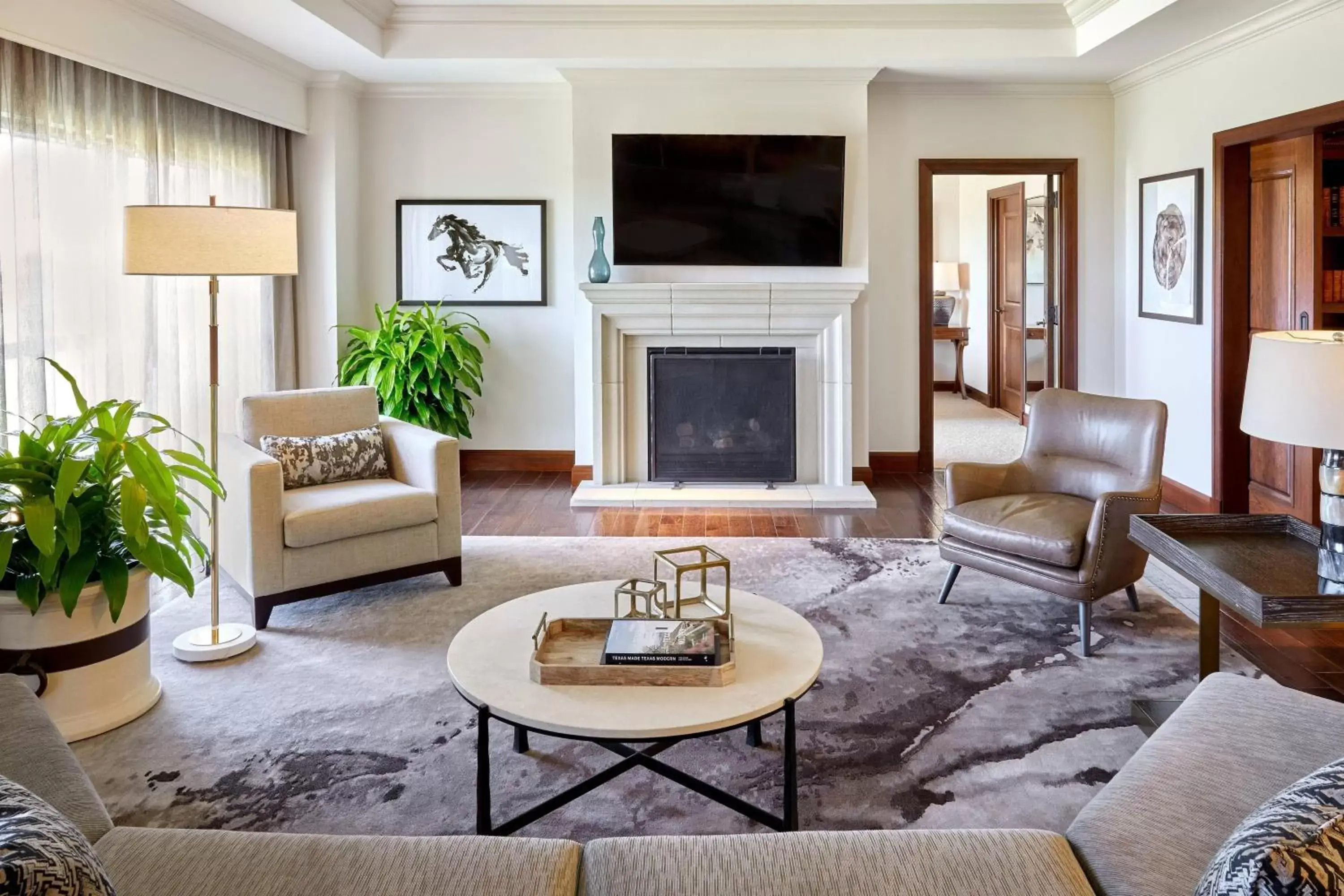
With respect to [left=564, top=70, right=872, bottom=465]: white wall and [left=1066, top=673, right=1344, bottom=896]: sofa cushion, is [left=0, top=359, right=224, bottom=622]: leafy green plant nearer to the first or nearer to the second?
[left=1066, top=673, right=1344, bottom=896]: sofa cushion

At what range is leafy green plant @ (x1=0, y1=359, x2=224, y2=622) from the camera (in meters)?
2.91

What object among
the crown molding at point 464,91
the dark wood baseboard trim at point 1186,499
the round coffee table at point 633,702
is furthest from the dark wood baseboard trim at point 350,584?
the dark wood baseboard trim at point 1186,499

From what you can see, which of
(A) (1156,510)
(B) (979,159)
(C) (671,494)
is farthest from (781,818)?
(B) (979,159)

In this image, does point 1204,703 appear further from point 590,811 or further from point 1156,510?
point 1156,510

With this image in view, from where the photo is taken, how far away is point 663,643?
8.16 feet

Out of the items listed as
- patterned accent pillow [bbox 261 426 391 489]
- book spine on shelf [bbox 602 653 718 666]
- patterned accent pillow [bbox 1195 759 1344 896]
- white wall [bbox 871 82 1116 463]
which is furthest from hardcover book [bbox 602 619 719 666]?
white wall [bbox 871 82 1116 463]

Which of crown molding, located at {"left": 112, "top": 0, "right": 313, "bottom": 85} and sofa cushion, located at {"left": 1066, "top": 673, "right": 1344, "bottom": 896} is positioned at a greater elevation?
crown molding, located at {"left": 112, "top": 0, "right": 313, "bottom": 85}

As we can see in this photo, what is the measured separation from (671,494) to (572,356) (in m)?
→ 1.31

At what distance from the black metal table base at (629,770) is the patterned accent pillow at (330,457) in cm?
218

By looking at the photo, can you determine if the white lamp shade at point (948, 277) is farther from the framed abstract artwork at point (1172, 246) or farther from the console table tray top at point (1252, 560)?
the console table tray top at point (1252, 560)

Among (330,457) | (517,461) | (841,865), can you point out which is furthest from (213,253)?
(517,461)

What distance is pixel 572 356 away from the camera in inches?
278

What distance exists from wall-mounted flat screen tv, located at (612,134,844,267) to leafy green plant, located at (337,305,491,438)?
1.15m

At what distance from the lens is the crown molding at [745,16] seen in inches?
229
